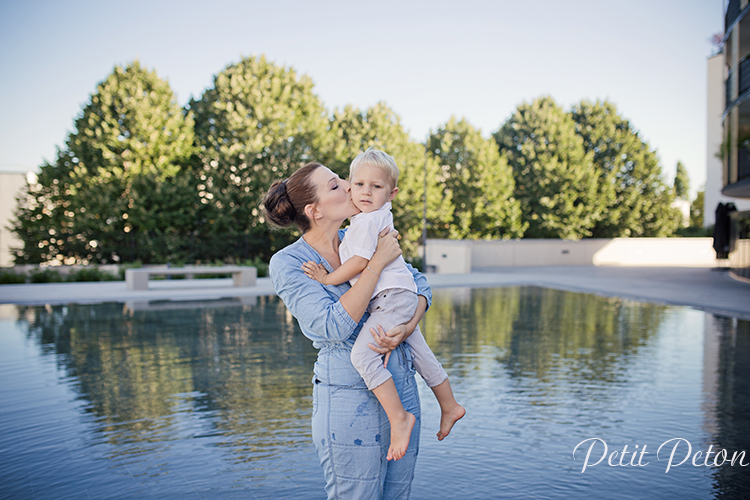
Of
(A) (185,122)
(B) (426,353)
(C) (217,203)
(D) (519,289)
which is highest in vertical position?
(A) (185,122)

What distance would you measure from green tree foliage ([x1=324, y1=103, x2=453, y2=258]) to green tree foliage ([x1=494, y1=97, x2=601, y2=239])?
789 cm

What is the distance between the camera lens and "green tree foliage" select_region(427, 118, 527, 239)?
43531mm

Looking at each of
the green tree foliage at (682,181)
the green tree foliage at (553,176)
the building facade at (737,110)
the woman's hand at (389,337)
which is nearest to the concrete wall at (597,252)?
the green tree foliage at (553,176)

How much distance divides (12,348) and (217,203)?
2260cm

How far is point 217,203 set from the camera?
32.2m

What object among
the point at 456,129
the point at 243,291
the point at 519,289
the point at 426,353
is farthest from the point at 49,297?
the point at 456,129

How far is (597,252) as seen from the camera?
147 ft

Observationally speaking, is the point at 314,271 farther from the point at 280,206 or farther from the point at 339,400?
the point at 339,400

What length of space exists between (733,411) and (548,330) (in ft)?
19.5

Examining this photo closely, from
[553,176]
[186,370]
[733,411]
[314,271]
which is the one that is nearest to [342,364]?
[314,271]

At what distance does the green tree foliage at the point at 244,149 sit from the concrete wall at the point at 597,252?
1449 cm

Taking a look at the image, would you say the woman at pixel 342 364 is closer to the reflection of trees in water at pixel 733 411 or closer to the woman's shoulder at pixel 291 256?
the woman's shoulder at pixel 291 256

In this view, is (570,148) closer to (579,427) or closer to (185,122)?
(185,122)

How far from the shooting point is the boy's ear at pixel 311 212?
2.56 m
